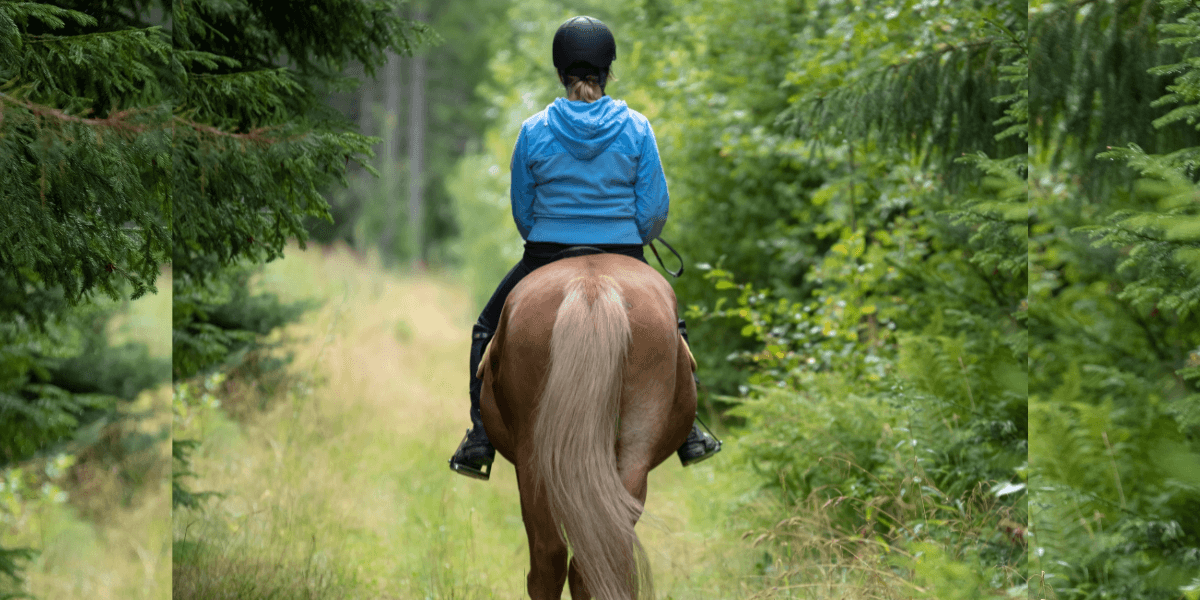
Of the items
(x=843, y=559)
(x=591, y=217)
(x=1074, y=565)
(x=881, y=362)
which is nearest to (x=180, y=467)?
(x=591, y=217)

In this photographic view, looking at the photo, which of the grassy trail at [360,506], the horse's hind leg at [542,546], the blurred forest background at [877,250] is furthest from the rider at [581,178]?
the grassy trail at [360,506]

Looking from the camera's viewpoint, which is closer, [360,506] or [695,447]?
[695,447]

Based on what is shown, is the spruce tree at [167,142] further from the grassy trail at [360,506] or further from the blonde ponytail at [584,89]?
the blonde ponytail at [584,89]

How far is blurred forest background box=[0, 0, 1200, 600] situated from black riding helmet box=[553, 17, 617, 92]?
39.1 inches

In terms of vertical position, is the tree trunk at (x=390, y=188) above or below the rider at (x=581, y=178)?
below

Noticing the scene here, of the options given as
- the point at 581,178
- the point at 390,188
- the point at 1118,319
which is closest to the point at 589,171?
the point at 581,178

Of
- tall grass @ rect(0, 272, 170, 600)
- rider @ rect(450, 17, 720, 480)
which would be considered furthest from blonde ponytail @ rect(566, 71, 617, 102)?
tall grass @ rect(0, 272, 170, 600)

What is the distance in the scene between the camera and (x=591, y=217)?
3398 millimetres

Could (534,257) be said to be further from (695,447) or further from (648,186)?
(695,447)

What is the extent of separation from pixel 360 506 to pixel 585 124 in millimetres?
3068

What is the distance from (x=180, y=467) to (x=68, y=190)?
2369 millimetres

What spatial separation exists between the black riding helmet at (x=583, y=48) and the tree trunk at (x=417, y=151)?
1539 centimetres

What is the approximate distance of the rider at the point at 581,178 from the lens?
3367 mm

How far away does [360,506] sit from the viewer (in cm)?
511
